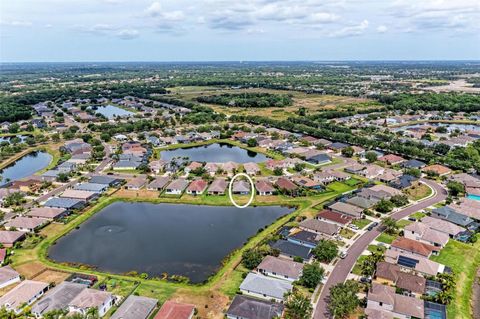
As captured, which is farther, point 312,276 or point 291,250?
point 291,250

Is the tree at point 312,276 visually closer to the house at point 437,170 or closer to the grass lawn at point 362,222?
the grass lawn at point 362,222

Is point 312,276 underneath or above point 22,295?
above

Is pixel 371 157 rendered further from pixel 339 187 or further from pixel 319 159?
pixel 339 187

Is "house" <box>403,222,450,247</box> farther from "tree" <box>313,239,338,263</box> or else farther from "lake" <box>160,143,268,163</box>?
"lake" <box>160,143,268,163</box>

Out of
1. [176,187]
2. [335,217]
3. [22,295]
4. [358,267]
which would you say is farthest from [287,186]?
[22,295]

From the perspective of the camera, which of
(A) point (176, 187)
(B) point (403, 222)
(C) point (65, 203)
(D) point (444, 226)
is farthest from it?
(A) point (176, 187)

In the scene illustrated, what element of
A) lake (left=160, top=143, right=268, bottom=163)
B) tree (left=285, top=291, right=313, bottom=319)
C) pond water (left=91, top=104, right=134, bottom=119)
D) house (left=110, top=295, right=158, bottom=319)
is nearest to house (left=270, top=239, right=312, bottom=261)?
tree (left=285, top=291, right=313, bottom=319)

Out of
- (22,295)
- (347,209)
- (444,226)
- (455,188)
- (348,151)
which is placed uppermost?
(348,151)
